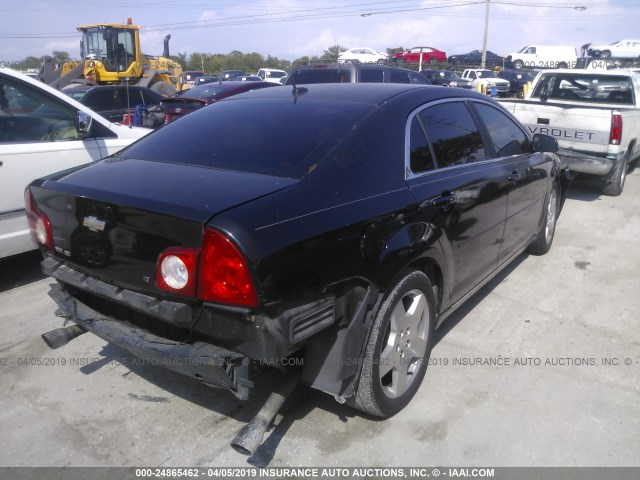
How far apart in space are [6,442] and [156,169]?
1.57m

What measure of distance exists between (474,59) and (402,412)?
42230 mm

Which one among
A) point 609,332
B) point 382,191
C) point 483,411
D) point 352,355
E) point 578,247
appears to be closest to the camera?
point 352,355

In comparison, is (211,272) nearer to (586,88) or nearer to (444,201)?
(444,201)

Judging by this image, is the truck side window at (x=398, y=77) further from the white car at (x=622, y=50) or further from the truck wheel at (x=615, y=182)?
the white car at (x=622, y=50)

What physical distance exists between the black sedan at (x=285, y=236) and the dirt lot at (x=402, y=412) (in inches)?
10.9

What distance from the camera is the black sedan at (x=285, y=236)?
2.28m

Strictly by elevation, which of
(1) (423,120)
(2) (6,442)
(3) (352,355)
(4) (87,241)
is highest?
(1) (423,120)

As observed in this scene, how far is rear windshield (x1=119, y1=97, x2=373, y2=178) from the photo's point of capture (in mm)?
2781

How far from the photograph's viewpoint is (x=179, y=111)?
36.3ft

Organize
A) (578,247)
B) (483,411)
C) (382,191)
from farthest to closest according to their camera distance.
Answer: (578,247), (483,411), (382,191)

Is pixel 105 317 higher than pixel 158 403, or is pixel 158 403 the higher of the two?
pixel 105 317

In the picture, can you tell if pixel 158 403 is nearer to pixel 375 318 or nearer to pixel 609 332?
pixel 375 318

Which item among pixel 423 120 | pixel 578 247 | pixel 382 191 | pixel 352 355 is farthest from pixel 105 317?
pixel 578 247

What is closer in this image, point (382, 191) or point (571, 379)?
point (382, 191)
